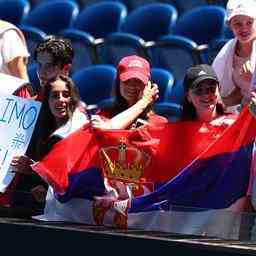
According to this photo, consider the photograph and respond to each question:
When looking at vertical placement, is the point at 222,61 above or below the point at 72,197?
above

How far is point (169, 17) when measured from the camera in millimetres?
9766

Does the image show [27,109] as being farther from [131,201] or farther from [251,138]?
[251,138]

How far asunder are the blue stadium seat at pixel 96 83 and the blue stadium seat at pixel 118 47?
61cm

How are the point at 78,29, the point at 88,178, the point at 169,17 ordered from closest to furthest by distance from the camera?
the point at 88,178
the point at 169,17
the point at 78,29

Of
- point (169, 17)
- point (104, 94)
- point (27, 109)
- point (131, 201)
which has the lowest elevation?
point (131, 201)

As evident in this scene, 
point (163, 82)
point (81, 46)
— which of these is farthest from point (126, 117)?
point (81, 46)

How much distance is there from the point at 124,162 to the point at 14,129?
78 cm

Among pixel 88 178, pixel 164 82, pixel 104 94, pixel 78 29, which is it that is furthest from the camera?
pixel 78 29

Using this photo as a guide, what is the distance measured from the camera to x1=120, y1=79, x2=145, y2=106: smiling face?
5.97 m

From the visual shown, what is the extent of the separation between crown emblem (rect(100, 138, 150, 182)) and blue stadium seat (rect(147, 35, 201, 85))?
3.45 metres

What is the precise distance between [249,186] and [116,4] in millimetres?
5335

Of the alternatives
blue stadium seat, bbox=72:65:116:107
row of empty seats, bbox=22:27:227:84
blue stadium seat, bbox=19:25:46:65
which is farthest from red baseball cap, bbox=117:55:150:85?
blue stadium seat, bbox=19:25:46:65

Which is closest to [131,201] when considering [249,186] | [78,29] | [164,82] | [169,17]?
[249,186]

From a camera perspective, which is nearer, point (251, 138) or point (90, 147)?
point (251, 138)
